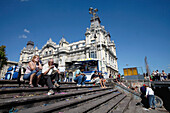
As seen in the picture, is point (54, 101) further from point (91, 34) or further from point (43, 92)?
point (91, 34)

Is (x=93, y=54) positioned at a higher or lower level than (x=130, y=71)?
higher

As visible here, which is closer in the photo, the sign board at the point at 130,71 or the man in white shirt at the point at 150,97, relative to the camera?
the man in white shirt at the point at 150,97

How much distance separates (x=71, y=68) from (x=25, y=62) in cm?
3110

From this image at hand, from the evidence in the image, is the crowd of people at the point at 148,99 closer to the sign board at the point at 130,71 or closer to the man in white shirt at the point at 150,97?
the man in white shirt at the point at 150,97

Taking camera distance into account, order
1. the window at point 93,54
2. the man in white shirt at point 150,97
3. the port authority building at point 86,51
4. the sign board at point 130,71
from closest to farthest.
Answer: the man in white shirt at point 150,97 → the sign board at point 130,71 → the port authority building at point 86,51 → the window at point 93,54

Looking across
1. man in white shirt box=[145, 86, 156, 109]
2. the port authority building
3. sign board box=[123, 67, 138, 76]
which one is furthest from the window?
man in white shirt box=[145, 86, 156, 109]

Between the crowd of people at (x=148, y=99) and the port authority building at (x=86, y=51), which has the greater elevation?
the port authority building at (x=86, y=51)

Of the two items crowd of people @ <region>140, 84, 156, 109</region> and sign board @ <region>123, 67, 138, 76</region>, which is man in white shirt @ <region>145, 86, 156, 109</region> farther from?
sign board @ <region>123, 67, 138, 76</region>

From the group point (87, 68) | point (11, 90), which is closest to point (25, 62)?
point (87, 68)

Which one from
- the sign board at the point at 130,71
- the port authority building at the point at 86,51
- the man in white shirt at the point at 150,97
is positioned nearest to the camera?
the man in white shirt at the point at 150,97

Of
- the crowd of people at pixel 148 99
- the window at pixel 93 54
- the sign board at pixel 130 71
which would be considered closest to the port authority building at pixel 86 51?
the window at pixel 93 54

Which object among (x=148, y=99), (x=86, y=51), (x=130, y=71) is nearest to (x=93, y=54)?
(x=86, y=51)

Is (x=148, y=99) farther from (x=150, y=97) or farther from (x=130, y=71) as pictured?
(x=130, y=71)

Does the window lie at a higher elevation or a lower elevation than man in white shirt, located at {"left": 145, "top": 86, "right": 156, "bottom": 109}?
higher
